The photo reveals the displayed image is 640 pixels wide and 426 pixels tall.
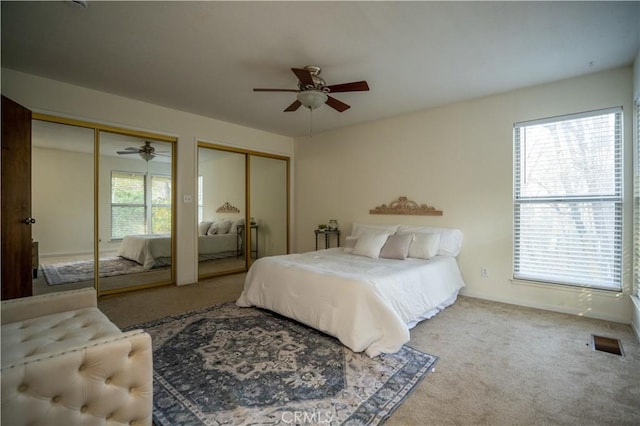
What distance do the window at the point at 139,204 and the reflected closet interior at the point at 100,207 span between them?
1 centimetres

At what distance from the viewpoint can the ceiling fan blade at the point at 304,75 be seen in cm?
254

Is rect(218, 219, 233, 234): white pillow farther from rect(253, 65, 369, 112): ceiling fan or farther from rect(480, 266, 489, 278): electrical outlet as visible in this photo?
rect(480, 266, 489, 278): electrical outlet

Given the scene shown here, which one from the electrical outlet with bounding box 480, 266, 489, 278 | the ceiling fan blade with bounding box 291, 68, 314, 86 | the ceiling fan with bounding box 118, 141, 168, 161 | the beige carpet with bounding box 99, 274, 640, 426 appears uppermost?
the ceiling fan blade with bounding box 291, 68, 314, 86

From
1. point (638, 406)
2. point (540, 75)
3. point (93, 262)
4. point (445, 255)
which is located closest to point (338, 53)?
point (540, 75)

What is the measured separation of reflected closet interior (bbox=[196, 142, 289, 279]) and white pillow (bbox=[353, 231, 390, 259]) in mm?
2319

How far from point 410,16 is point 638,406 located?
2923mm

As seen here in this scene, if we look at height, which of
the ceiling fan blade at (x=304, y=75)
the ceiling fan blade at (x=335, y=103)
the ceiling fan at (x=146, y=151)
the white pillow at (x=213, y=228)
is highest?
the ceiling fan blade at (x=304, y=75)

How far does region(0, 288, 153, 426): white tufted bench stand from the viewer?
112cm

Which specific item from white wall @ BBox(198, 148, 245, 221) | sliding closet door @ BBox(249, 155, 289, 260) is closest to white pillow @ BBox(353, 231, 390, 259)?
sliding closet door @ BBox(249, 155, 289, 260)

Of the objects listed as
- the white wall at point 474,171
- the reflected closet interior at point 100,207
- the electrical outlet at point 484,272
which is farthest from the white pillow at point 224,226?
the electrical outlet at point 484,272

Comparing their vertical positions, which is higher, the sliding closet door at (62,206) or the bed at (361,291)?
the sliding closet door at (62,206)

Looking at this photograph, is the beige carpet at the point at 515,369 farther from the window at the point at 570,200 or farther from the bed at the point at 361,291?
the window at the point at 570,200

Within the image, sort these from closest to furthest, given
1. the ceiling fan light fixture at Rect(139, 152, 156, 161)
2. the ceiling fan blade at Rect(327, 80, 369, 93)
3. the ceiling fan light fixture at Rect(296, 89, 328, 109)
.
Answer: the ceiling fan blade at Rect(327, 80, 369, 93), the ceiling fan light fixture at Rect(296, 89, 328, 109), the ceiling fan light fixture at Rect(139, 152, 156, 161)

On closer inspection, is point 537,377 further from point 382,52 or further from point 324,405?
point 382,52
